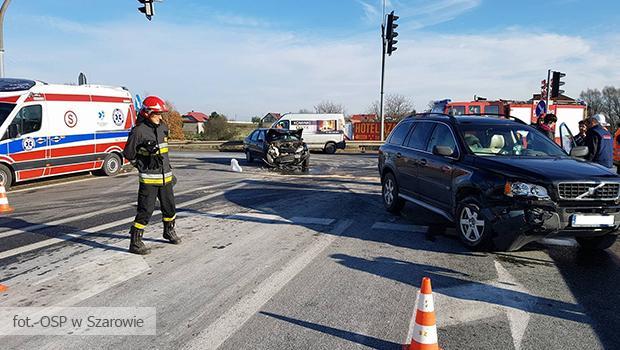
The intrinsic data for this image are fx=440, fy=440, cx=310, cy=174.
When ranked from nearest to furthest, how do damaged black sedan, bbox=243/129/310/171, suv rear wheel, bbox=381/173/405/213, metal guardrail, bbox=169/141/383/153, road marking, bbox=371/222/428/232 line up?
road marking, bbox=371/222/428/232 < suv rear wheel, bbox=381/173/405/213 < damaged black sedan, bbox=243/129/310/171 < metal guardrail, bbox=169/141/383/153

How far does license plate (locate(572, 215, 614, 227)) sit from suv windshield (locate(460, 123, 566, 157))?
125cm

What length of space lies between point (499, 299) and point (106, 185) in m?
10.7

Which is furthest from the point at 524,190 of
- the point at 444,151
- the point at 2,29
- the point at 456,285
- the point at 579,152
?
the point at 2,29

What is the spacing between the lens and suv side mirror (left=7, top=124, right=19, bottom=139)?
10.8 meters

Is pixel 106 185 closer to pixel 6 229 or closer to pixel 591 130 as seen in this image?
pixel 6 229

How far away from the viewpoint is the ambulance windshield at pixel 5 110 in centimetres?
1080

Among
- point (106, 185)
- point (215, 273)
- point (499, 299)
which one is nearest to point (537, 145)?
point (499, 299)

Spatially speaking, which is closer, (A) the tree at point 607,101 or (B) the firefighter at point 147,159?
(B) the firefighter at point 147,159

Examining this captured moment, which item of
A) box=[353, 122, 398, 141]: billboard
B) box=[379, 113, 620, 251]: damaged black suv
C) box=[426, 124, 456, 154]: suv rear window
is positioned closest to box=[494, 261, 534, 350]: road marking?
box=[379, 113, 620, 251]: damaged black suv

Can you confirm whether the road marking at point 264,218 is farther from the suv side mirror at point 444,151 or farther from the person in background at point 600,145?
the person in background at point 600,145

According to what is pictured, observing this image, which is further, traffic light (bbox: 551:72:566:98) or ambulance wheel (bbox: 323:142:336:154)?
ambulance wheel (bbox: 323:142:336:154)

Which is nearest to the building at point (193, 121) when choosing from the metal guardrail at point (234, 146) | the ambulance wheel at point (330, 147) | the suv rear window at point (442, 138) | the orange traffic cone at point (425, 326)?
the metal guardrail at point (234, 146)

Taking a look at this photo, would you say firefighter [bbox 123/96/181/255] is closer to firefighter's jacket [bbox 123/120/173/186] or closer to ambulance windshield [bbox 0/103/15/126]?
firefighter's jacket [bbox 123/120/173/186]

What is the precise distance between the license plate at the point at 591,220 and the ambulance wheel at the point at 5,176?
11844 mm
